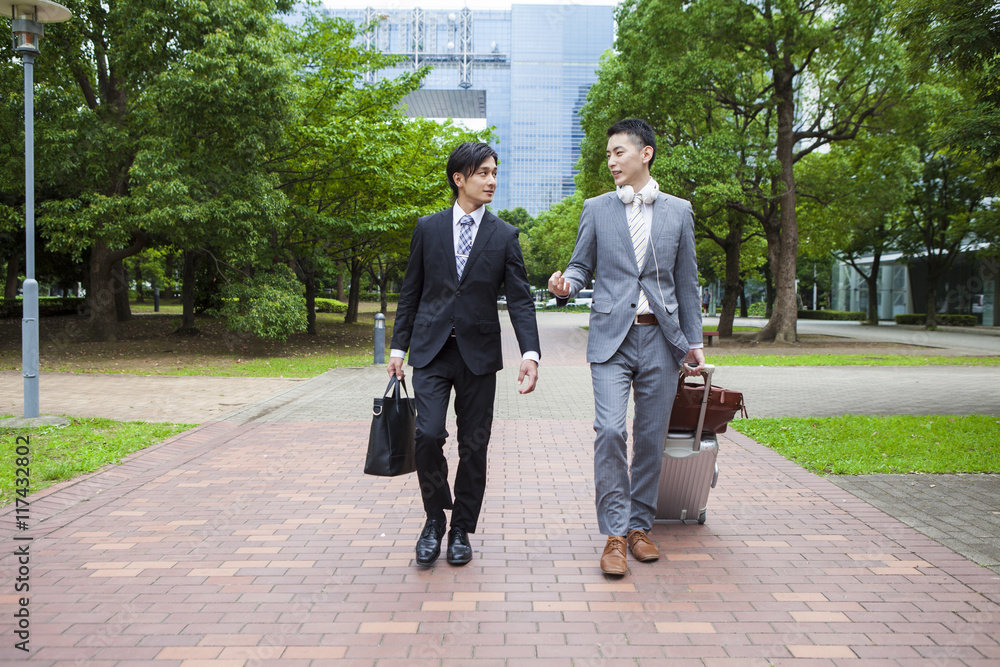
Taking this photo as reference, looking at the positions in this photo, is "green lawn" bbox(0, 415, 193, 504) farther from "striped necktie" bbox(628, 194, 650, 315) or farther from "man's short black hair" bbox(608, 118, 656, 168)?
"man's short black hair" bbox(608, 118, 656, 168)

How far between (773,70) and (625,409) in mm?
19203

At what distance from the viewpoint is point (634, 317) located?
11.3 ft

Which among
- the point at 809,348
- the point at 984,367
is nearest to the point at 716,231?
the point at 809,348

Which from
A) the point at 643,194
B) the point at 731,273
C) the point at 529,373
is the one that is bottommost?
the point at 529,373

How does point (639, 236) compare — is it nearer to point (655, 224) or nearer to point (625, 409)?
point (655, 224)

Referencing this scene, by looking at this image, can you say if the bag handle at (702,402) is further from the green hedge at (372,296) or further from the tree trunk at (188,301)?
the green hedge at (372,296)

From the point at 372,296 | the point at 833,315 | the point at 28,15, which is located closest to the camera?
the point at 28,15

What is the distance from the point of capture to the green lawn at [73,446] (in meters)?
5.09

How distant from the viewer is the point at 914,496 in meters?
4.77

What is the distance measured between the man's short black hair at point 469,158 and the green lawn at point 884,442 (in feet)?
12.2

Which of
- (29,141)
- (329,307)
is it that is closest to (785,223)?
(29,141)

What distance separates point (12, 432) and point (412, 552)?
16.0 feet

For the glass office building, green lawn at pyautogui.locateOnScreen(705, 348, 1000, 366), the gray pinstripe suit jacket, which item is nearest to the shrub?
green lawn at pyautogui.locateOnScreen(705, 348, 1000, 366)

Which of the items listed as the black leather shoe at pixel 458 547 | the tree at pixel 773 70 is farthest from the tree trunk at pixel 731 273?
the black leather shoe at pixel 458 547
